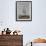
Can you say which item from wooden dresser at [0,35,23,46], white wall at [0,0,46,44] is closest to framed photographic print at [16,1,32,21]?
white wall at [0,0,46,44]

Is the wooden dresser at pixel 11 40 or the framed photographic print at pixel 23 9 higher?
the framed photographic print at pixel 23 9

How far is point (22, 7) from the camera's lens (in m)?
2.41

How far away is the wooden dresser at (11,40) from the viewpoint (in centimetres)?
237

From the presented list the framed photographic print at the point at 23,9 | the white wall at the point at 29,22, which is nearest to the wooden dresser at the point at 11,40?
the white wall at the point at 29,22

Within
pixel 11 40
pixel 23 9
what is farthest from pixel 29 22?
pixel 11 40

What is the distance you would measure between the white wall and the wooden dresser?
0.56ft

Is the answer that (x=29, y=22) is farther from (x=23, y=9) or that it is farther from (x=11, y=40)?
(x=11, y=40)

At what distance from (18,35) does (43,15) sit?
0.79 m

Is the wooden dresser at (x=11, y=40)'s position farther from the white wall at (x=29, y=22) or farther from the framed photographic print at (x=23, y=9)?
the framed photographic print at (x=23, y=9)

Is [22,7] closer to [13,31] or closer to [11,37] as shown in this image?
[13,31]

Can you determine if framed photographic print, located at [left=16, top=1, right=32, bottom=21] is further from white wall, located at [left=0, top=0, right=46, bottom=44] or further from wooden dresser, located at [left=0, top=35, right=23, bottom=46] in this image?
wooden dresser, located at [left=0, top=35, right=23, bottom=46]

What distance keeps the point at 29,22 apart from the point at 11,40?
62 cm

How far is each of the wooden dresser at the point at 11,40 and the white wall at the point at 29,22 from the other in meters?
0.17

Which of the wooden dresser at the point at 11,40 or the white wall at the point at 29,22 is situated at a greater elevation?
the white wall at the point at 29,22
